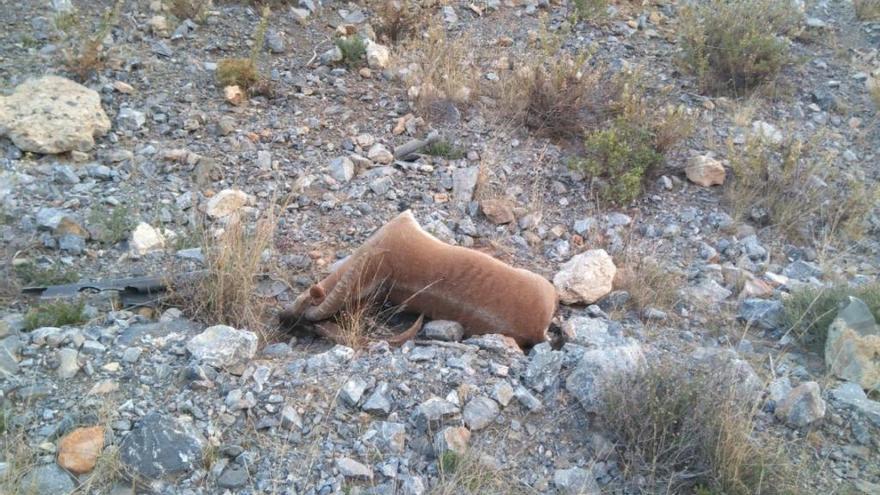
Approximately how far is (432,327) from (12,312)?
2070 millimetres

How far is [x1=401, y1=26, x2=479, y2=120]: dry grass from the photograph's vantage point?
6.05 meters

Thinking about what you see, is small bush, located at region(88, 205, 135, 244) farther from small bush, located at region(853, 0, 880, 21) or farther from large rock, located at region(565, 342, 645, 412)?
small bush, located at region(853, 0, 880, 21)

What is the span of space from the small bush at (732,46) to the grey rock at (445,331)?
12.1 feet

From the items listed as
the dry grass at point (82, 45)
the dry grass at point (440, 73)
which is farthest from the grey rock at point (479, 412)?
the dry grass at point (82, 45)

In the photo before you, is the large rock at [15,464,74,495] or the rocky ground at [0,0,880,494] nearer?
the large rock at [15,464,74,495]

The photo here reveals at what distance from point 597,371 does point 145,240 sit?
104 inches

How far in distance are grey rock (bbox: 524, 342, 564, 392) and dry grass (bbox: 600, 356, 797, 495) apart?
297mm

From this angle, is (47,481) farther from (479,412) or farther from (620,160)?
(620,160)

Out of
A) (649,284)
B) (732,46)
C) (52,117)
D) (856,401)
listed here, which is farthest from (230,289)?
(732,46)

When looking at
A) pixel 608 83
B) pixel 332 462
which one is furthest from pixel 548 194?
pixel 332 462

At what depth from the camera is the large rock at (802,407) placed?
3633 mm

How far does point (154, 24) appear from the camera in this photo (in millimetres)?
6379

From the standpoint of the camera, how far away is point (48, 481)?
3094 millimetres

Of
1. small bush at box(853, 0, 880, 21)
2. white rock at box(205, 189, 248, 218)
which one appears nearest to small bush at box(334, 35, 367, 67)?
white rock at box(205, 189, 248, 218)
